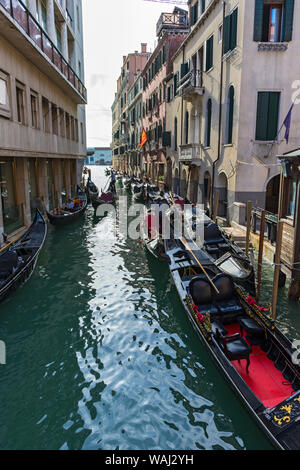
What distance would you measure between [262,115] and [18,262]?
10.8 meters

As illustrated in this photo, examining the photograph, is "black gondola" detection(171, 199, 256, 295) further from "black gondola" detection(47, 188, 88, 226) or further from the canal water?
"black gondola" detection(47, 188, 88, 226)

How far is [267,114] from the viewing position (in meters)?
14.3

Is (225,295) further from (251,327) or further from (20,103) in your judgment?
(20,103)

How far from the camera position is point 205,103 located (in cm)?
1902

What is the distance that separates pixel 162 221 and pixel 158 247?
1986 millimetres

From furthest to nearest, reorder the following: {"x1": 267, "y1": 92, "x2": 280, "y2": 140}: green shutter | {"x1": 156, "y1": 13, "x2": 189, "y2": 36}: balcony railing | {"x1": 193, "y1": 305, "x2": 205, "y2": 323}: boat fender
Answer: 1. {"x1": 156, "y1": 13, "x2": 189, "y2": 36}: balcony railing
2. {"x1": 267, "y1": 92, "x2": 280, "y2": 140}: green shutter
3. {"x1": 193, "y1": 305, "x2": 205, "y2": 323}: boat fender

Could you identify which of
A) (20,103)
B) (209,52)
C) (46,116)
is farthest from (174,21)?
(20,103)

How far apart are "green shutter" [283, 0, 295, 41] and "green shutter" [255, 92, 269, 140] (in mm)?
2103

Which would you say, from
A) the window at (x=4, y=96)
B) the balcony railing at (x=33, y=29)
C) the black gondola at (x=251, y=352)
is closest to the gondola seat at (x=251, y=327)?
the black gondola at (x=251, y=352)

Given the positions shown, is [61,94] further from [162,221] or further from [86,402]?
[86,402]

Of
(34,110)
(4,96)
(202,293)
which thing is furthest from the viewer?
(34,110)

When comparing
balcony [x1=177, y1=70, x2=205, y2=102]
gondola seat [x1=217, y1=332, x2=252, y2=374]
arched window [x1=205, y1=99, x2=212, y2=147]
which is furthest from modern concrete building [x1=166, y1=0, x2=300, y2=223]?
gondola seat [x1=217, y1=332, x2=252, y2=374]

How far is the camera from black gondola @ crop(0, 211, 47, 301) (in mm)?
8977
